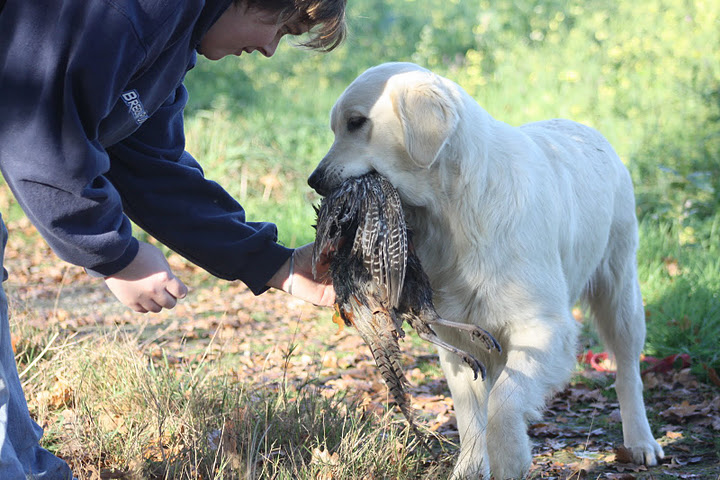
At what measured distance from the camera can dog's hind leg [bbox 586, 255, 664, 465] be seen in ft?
13.0

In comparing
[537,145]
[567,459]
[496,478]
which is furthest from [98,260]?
[567,459]

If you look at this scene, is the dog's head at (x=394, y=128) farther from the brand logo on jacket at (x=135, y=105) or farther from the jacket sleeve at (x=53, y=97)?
the jacket sleeve at (x=53, y=97)

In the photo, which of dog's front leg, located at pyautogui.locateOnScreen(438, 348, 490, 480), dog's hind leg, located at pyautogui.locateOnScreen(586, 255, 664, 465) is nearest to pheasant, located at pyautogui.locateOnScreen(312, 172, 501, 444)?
dog's front leg, located at pyautogui.locateOnScreen(438, 348, 490, 480)

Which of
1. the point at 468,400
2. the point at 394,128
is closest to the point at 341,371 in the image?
the point at 468,400

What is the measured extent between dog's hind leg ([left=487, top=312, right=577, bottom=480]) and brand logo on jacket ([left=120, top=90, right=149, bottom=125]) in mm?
1709

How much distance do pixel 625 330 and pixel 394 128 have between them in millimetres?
1977

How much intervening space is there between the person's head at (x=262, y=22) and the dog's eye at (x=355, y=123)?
24.9 inches

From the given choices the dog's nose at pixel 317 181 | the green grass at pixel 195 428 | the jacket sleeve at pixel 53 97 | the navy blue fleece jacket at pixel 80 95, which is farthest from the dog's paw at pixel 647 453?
the jacket sleeve at pixel 53 97

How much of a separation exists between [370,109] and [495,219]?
710mm

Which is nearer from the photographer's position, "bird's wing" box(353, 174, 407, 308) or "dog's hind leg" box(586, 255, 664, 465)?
"bird's wing" box(353, 174, 407, 308)

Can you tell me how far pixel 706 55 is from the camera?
325 inches

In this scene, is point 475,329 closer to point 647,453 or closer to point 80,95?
point 80,95

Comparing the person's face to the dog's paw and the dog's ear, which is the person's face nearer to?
the dog's ear

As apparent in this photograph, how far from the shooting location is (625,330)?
424 cm
